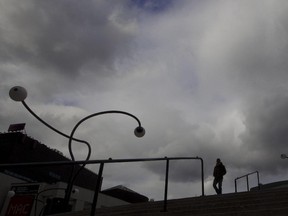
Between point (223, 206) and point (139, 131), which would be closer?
point (223, 206)

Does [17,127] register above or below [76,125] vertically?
above

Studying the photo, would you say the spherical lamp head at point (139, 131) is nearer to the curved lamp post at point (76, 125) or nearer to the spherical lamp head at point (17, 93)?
the curved lamp post at point (76, 125)

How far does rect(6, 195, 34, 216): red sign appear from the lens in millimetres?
22328

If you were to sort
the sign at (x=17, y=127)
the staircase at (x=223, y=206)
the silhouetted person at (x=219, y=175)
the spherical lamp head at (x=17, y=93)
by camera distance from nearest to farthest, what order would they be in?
1. the staircase at (x=223, y=206)
2. the spherical lamp head at (x=17, y=93)
3. the silhouetted person at (x=219, y=175)
4. the sign at (x=17, y=127)

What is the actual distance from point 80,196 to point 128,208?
2014 centimetres

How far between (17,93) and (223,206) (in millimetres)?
6114

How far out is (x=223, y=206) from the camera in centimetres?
577

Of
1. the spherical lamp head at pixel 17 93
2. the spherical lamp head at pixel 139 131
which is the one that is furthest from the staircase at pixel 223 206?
the spherical lamp head at pixel 139 131

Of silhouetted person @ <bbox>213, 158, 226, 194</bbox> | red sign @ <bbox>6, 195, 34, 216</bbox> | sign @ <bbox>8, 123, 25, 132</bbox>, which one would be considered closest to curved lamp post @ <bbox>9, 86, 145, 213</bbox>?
silhouetted person @ <bbox>213, 158, 226, 194</bbox>

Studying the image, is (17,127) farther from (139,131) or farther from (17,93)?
(17,93)

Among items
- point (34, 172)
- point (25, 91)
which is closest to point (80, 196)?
point (34, 172)

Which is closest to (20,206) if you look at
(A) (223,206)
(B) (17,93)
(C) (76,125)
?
(C) (76,125)

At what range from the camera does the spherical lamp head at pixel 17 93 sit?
8.71 metres

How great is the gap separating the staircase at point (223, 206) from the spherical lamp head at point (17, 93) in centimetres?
371
